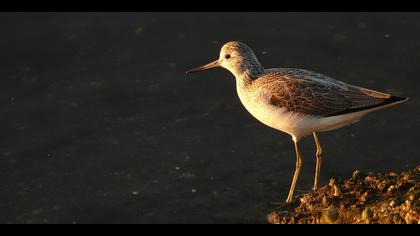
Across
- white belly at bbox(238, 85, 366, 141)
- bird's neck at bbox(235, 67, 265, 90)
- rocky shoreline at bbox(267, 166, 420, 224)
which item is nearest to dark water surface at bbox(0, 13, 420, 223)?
rocky shoreline at bbox(267, 166, 420, 224)

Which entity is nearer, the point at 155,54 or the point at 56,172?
the point at 56,172

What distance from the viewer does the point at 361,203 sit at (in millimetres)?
9586

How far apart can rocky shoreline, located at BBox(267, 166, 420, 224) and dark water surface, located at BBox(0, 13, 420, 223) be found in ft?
2.22

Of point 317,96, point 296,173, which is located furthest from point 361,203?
point 317,96

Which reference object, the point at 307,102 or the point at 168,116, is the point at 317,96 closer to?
the point at 307,102

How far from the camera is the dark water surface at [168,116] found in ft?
35.6

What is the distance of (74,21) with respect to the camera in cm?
Result: 1539

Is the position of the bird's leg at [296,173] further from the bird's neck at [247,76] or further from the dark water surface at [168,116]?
the bird's neck at [247,76]

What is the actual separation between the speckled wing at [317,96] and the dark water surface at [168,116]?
115 centimetres

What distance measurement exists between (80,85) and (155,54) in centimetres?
163

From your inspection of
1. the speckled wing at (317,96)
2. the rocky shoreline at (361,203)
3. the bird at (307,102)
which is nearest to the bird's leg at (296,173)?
the bird at (307,102)

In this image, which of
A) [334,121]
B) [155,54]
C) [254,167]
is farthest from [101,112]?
[334,121]

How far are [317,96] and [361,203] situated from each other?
171cm

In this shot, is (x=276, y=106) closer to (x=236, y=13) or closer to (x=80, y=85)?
(x=80, y=85)
